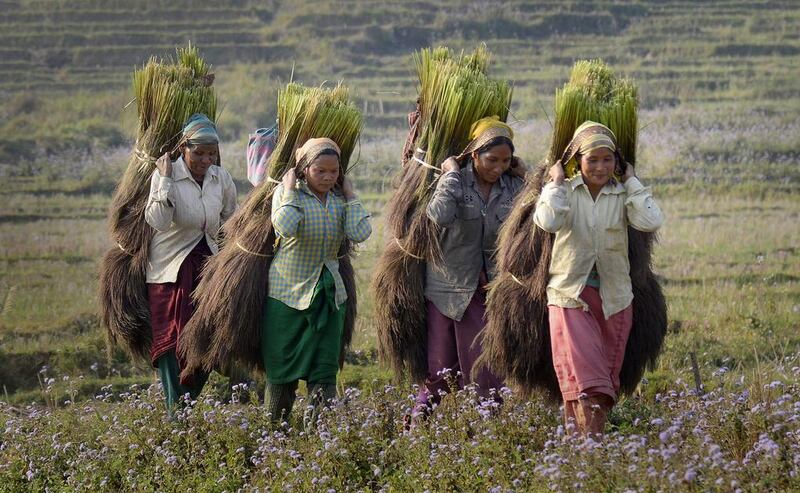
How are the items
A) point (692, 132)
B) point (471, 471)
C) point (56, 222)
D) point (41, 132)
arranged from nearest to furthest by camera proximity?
point (471, 471) < point (56, 222) < point (692, 132) < point (41, 132)

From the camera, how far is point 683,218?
13523 millimetres

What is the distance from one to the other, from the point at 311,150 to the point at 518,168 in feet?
3.15

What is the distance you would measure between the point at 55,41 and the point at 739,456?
1990cm

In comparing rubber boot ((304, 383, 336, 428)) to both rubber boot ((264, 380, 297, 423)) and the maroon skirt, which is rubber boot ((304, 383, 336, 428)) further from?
the maroon skirt

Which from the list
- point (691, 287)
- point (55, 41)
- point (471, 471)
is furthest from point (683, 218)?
point (55, 41)

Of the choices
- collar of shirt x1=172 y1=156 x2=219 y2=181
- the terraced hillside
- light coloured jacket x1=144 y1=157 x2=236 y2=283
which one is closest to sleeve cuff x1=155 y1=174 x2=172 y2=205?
light coloured jacket x1=144 y1=157 x2=236 y2=283

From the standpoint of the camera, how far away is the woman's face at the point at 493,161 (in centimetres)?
547

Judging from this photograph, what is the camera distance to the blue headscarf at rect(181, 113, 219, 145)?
588 cm

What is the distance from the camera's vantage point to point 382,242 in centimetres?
1162

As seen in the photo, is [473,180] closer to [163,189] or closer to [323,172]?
[323,172]

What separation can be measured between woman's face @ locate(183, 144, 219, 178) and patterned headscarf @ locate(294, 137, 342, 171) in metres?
0.58

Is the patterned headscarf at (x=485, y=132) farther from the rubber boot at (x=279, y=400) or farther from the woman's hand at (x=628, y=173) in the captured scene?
the rubber boot at (x=279, y=400)

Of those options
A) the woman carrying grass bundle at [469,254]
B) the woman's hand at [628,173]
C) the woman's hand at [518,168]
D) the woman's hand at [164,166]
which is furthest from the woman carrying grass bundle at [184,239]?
the woman's hand at [628,173]

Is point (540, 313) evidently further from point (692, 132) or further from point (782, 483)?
point (692, 132)
